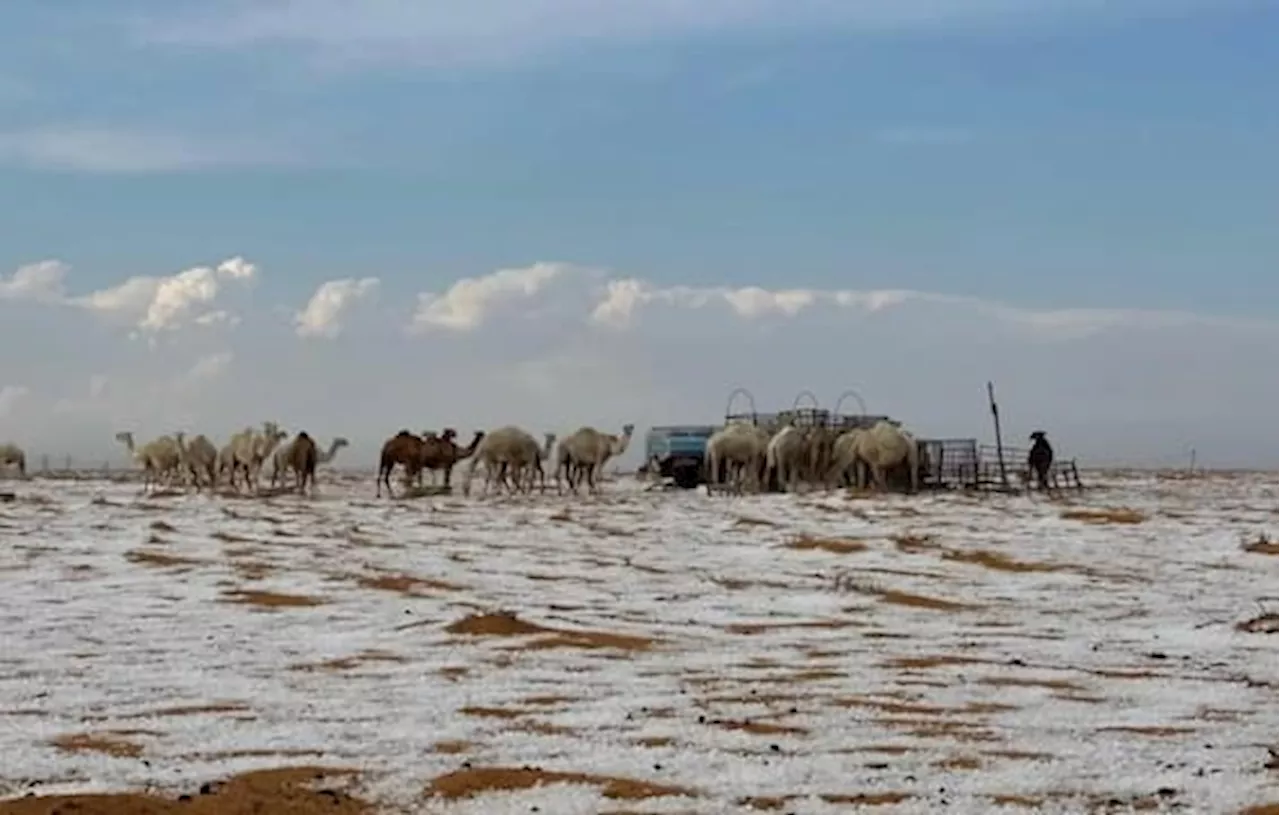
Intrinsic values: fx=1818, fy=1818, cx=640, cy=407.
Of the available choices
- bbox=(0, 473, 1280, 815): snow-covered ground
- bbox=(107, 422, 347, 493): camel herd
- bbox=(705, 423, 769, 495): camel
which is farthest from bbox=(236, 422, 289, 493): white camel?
bbox=(0, 473, 1280, 815): snow-covered ground

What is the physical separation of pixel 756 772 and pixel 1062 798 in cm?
154

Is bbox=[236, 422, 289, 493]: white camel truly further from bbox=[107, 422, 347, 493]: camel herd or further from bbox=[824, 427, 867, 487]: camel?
bbox=[824, 427, 867, 487]: camel

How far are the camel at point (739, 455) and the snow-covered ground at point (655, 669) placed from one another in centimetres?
2476

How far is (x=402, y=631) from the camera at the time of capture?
637 inches

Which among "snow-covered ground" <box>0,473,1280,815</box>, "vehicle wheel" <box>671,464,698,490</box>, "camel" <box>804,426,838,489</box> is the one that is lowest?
"snow-covered ground" <box>0,473,1280,815</box>

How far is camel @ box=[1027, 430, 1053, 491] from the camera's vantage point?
54344mm

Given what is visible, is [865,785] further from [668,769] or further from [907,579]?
[907,579]

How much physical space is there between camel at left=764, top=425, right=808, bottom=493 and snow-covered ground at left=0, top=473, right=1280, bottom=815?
77.5ft

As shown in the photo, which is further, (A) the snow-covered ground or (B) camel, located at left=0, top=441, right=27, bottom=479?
(B) camel, located at left=0, top=441, right=27, bottom=479

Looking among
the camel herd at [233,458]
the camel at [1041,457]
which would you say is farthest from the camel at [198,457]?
the camel at [1041,457]

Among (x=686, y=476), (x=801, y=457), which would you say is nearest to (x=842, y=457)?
(x=801, y=457)

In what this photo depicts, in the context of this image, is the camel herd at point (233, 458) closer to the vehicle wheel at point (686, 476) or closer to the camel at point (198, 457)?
the camel at point (198, 457)

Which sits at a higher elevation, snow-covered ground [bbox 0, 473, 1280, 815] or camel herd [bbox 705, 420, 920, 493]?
camel herd [bbox 705, 420, 920, 493]

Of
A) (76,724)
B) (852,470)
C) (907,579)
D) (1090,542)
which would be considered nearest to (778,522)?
(1090,542)
